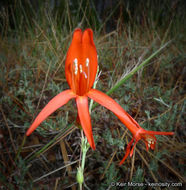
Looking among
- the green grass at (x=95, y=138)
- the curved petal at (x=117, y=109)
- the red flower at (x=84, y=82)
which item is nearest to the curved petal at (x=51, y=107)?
the red flower at (x=84, y=82)

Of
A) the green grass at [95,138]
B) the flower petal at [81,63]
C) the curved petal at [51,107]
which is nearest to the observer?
the curved petal at [51,107]

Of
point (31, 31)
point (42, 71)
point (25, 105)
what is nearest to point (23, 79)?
point (42, 71)

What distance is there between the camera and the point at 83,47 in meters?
0.84

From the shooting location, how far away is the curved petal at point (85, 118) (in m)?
Answer: 0.70

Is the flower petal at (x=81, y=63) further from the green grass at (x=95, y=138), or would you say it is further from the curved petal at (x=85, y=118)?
the green grass at (x=95, y=138)

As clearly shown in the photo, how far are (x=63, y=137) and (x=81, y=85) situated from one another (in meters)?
0.48

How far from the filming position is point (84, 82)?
2.92 ft

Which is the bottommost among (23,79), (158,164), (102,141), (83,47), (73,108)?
(158,164)

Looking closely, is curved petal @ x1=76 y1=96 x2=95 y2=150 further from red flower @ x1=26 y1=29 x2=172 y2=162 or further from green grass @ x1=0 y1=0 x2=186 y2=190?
Answer: green grass @ x1=0 y1=0 x2=186 y2=190

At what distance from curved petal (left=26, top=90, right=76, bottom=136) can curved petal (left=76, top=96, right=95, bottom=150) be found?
0.05 meters

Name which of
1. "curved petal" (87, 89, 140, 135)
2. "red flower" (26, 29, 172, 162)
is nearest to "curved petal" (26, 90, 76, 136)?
"red flower" (26, 29, 172, 162)

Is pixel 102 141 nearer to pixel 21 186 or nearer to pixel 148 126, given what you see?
pixel 148 126

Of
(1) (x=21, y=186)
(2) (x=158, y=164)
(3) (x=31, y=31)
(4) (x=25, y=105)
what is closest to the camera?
(1) (x=21, y=186)

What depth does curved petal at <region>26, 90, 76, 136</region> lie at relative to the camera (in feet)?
2.20
